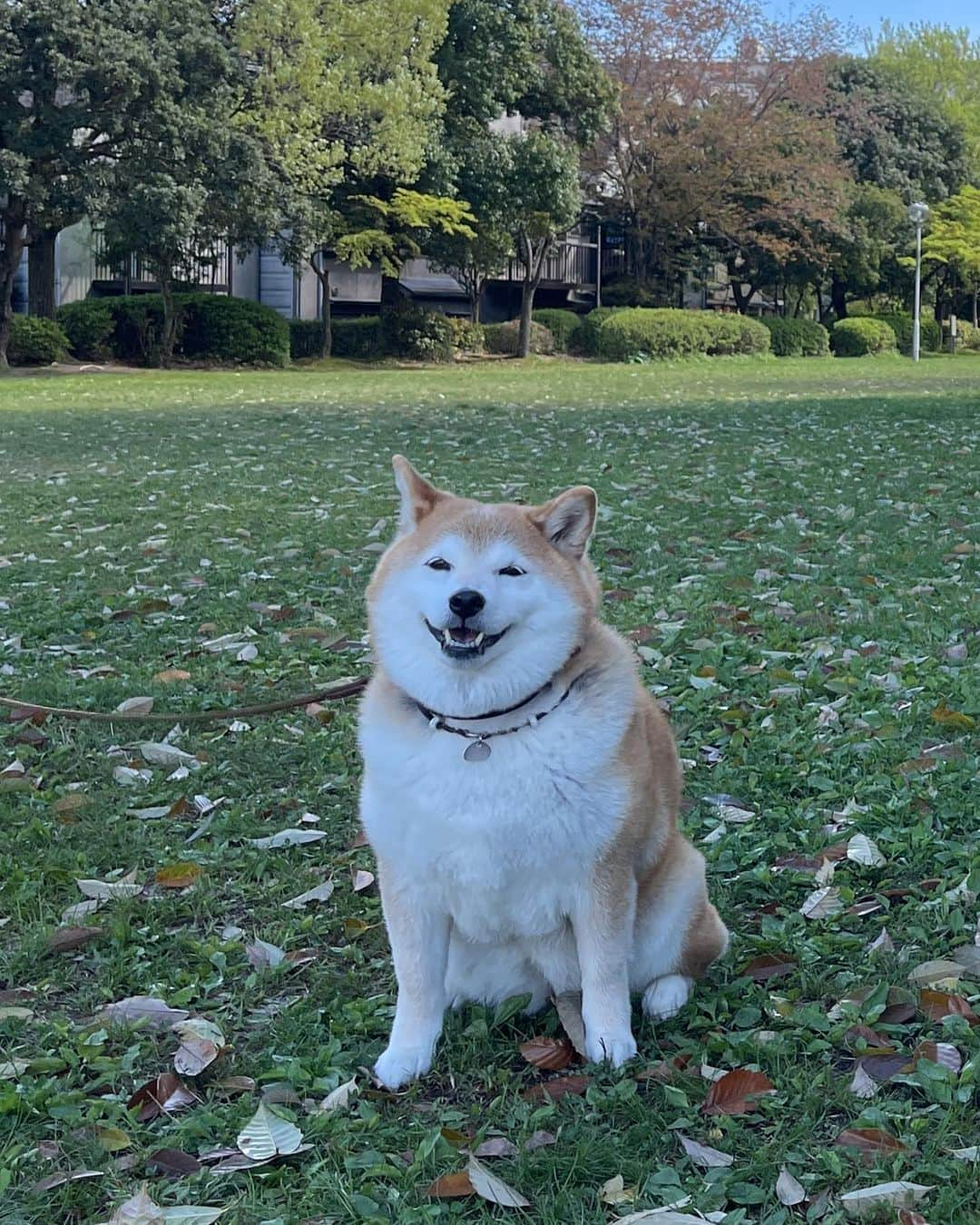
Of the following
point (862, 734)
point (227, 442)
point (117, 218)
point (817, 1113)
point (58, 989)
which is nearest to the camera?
point (817, 1113)

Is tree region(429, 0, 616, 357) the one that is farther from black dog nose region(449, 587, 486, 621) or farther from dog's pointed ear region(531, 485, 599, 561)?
black dog nose region(449, 587, 486, 621)

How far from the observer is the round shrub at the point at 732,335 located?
3419 centimetres

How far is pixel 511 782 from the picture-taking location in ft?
8.98

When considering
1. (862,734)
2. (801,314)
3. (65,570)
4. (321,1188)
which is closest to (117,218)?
(65,570)

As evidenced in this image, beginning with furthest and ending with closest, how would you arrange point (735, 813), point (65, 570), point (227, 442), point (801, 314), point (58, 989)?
point (801, 314) < point (227, 442) < point (65, 570) < point (735, 813) < point (58, 989)

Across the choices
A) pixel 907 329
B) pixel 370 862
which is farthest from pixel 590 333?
pixel 370 862

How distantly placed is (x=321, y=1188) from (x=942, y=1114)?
1213 millimetres

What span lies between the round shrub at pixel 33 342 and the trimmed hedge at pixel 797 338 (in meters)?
20.1

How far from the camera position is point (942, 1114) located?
8.41ft

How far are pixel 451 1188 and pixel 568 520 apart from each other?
1.42m

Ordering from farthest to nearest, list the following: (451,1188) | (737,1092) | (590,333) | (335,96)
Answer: (590,333) → (335,96) → (737,1092) → (451,1188)

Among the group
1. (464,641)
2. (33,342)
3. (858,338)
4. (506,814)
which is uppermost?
(858,338)

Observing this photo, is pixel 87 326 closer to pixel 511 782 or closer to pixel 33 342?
pixel 33 342

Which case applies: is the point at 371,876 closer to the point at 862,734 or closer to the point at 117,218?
the point at 862,734
